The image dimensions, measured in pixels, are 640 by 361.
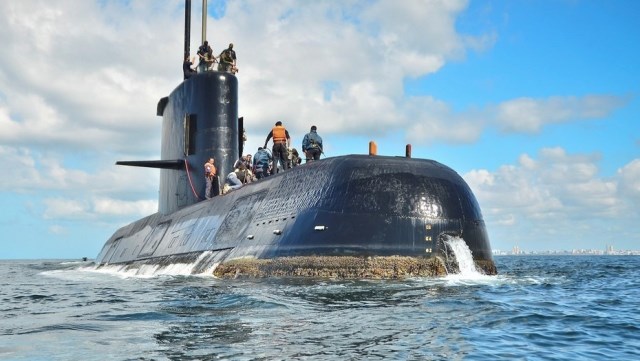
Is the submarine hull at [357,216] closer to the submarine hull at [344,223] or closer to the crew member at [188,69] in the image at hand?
the submarine hull at [344,223]

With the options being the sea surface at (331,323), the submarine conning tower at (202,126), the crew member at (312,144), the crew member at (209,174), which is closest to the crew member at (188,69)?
the submarine conning tower at (202,126)

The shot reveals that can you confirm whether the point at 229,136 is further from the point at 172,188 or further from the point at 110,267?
the point at 110,267

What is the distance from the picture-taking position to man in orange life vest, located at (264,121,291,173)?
18.0 metres

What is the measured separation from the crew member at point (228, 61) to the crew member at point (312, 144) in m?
4.46

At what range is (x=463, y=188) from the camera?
14.2 meters

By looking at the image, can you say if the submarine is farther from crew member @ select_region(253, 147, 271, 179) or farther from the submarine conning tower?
the submarine conning tower

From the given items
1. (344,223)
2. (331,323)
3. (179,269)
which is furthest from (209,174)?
(331,323)

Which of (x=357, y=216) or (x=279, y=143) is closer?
(x=357, y=216)

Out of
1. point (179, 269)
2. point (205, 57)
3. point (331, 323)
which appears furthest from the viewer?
point (205, 57)

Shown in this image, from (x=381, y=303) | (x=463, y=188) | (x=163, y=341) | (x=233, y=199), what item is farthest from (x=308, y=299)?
(x=233, y=199)

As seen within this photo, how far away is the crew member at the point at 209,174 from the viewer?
1945cm

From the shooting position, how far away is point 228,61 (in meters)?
20.2

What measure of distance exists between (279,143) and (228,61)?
3848 millimetres

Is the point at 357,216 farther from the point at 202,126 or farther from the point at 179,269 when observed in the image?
the point at 202,126
